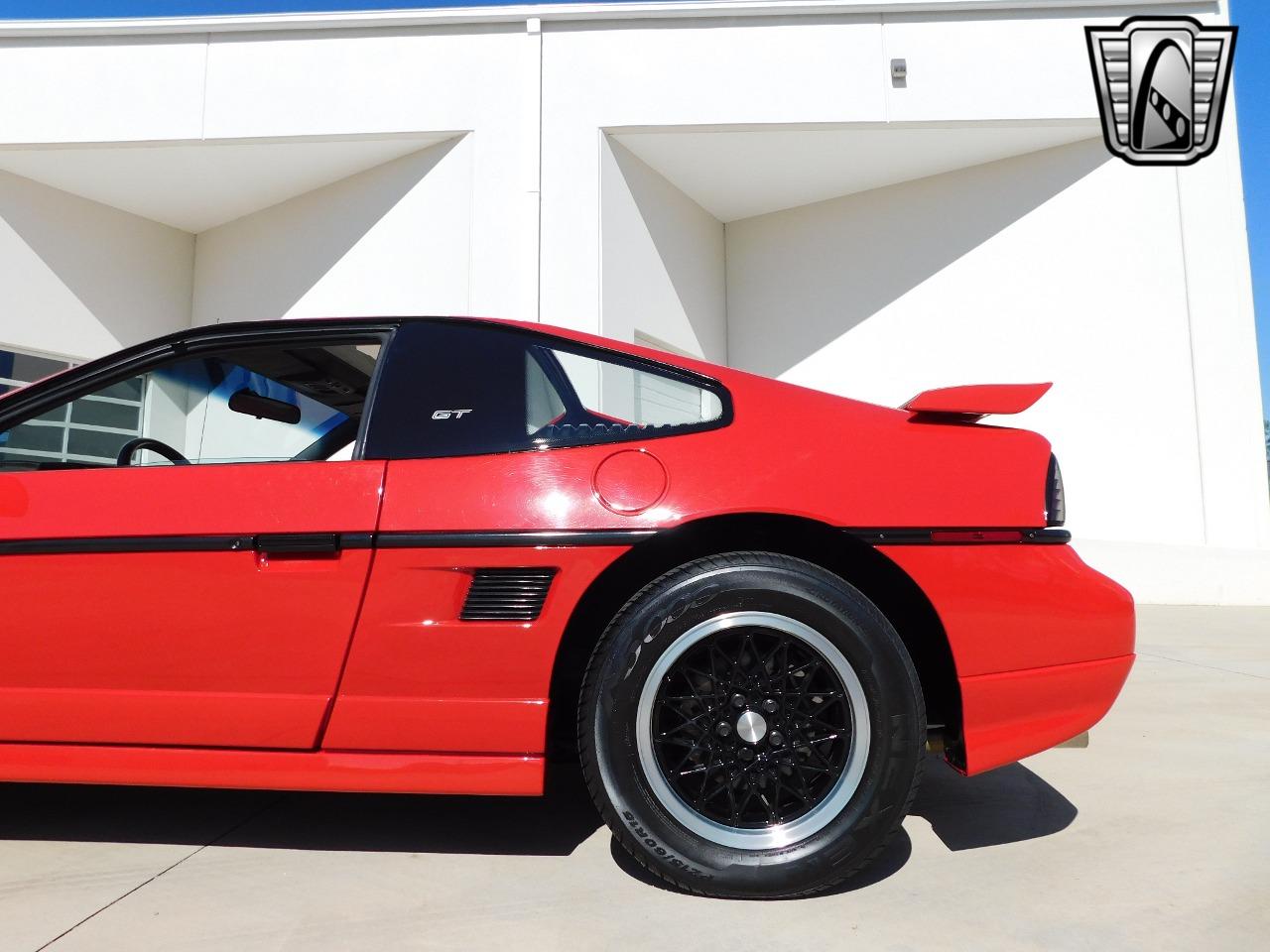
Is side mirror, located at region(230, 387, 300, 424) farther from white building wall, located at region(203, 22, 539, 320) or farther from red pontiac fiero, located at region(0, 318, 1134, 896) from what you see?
white building wall, located at region(203, 22, 539, 320)

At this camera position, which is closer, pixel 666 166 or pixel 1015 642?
pixel 1015 642

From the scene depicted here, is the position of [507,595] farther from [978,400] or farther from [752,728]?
[978,400]

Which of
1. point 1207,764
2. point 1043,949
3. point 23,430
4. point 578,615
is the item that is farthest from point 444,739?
point 1207,764

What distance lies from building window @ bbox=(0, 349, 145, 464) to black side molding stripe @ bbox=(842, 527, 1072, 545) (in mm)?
1730

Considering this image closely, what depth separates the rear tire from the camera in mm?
1534

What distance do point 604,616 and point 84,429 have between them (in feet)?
4.35

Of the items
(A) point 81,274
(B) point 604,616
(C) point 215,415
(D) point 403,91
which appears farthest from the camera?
(A) point 81,274

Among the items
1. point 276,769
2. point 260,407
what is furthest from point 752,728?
point 260,407

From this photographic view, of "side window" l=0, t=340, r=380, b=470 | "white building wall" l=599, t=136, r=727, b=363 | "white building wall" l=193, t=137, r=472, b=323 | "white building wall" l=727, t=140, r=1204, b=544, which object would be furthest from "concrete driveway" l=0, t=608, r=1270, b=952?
"white building wall" l=727, t=140, r=1204, b=544

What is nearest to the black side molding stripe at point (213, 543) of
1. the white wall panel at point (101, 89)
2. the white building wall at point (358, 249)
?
the white building wall at point (358, 249)

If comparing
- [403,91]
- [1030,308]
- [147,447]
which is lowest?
[147,447]

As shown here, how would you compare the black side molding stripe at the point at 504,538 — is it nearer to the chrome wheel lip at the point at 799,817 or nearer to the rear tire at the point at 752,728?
the rear tire at the point at 752,728

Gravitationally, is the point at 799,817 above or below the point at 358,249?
below

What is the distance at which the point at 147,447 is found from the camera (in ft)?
7.14
